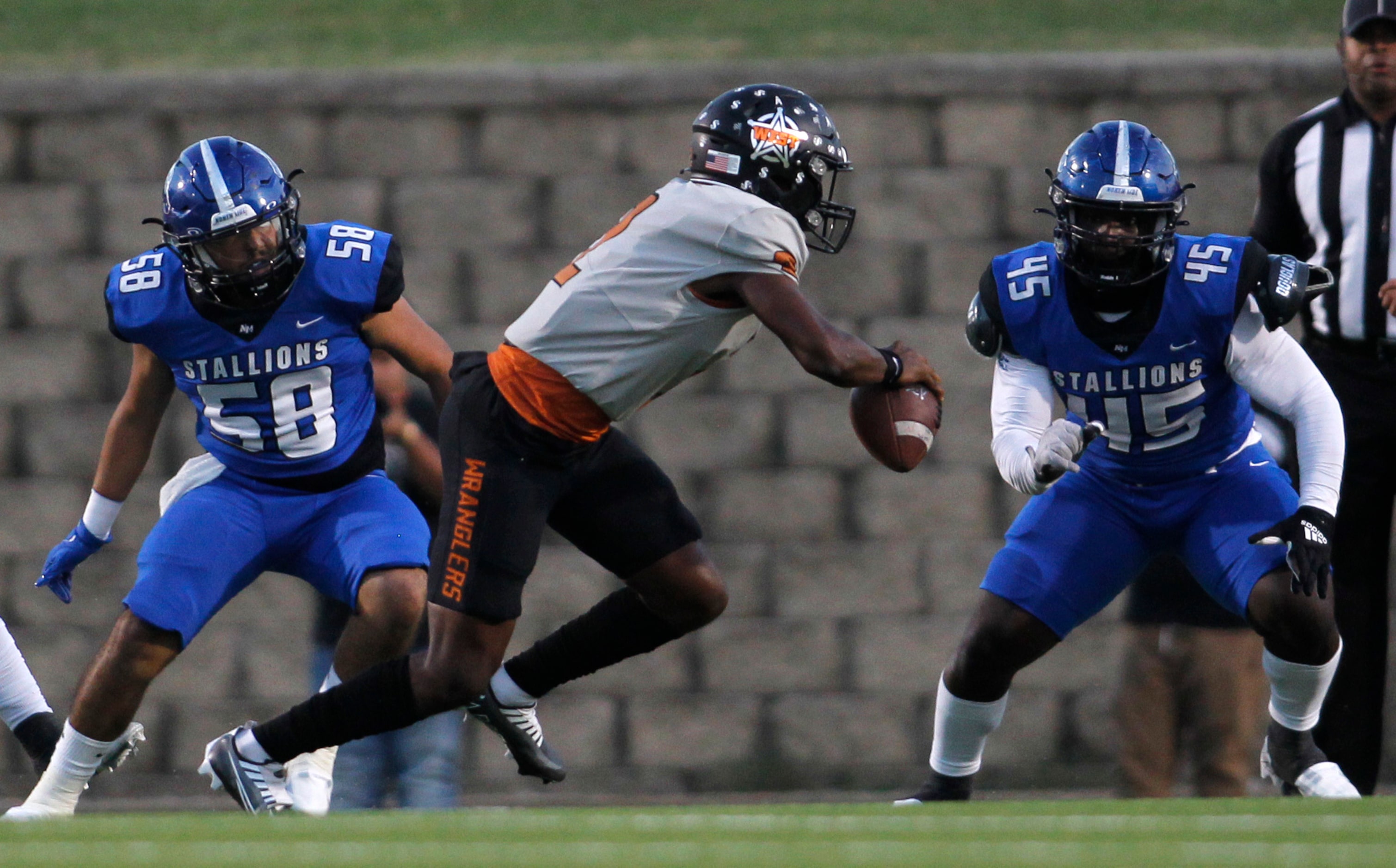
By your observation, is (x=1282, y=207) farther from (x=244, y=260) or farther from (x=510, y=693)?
(x=244, y=260)

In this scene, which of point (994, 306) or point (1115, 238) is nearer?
point (1115, 238)

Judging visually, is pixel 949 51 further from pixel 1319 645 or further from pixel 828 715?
pixel 1319 645

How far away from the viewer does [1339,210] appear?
17.5 feet

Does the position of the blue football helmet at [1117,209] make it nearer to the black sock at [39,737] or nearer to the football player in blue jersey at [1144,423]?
the football player in blue jersey at [1144,423]

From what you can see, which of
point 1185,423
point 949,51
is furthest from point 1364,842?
point 949,51

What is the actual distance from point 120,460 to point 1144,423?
2.63 m

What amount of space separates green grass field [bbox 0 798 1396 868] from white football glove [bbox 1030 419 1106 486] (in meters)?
0.75

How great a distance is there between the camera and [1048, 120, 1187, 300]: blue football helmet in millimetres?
4559

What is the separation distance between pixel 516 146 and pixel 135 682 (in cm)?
300

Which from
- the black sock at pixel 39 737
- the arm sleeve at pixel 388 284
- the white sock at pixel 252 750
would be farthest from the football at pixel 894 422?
the black sock at pixel 39 737

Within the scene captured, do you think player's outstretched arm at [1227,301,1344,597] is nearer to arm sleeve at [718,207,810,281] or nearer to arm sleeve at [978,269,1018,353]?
arm sleeve at [978,269,1018,353]

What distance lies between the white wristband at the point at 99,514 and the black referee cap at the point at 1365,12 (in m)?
3.56

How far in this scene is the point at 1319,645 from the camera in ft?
14.8

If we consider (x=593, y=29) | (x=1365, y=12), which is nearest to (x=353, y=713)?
(x=1365, y=12)
